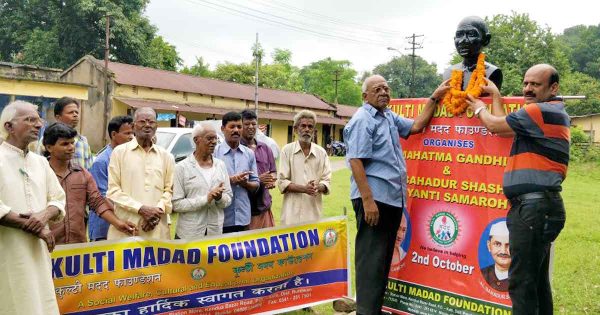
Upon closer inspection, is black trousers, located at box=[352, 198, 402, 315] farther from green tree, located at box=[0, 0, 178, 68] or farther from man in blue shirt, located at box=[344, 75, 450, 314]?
green tree, located at box=[0, 0, 178, 68]

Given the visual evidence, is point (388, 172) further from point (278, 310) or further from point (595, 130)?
point (595, 130)

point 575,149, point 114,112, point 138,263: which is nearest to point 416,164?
point 138,263

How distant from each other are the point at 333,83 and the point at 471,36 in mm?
71433

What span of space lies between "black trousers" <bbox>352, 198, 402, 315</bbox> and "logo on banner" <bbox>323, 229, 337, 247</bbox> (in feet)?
2.63

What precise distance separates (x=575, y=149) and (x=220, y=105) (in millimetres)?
19789

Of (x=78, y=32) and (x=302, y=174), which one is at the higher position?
(x=78, y=32)

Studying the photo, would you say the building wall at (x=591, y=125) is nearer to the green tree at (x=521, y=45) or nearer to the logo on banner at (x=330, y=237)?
the green tree at (x=521, y=45)

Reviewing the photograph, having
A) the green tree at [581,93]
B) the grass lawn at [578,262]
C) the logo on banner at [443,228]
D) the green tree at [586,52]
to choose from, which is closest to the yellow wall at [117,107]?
the grass lawn at [578,262]

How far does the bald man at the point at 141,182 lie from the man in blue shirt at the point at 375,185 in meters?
1.51

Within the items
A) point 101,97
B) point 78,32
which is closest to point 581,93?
point 101,97

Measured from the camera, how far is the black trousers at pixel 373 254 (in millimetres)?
3984

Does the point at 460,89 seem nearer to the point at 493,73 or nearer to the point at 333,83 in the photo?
the point at 493,73

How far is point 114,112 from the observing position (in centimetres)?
2656

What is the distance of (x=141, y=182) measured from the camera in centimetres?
404
